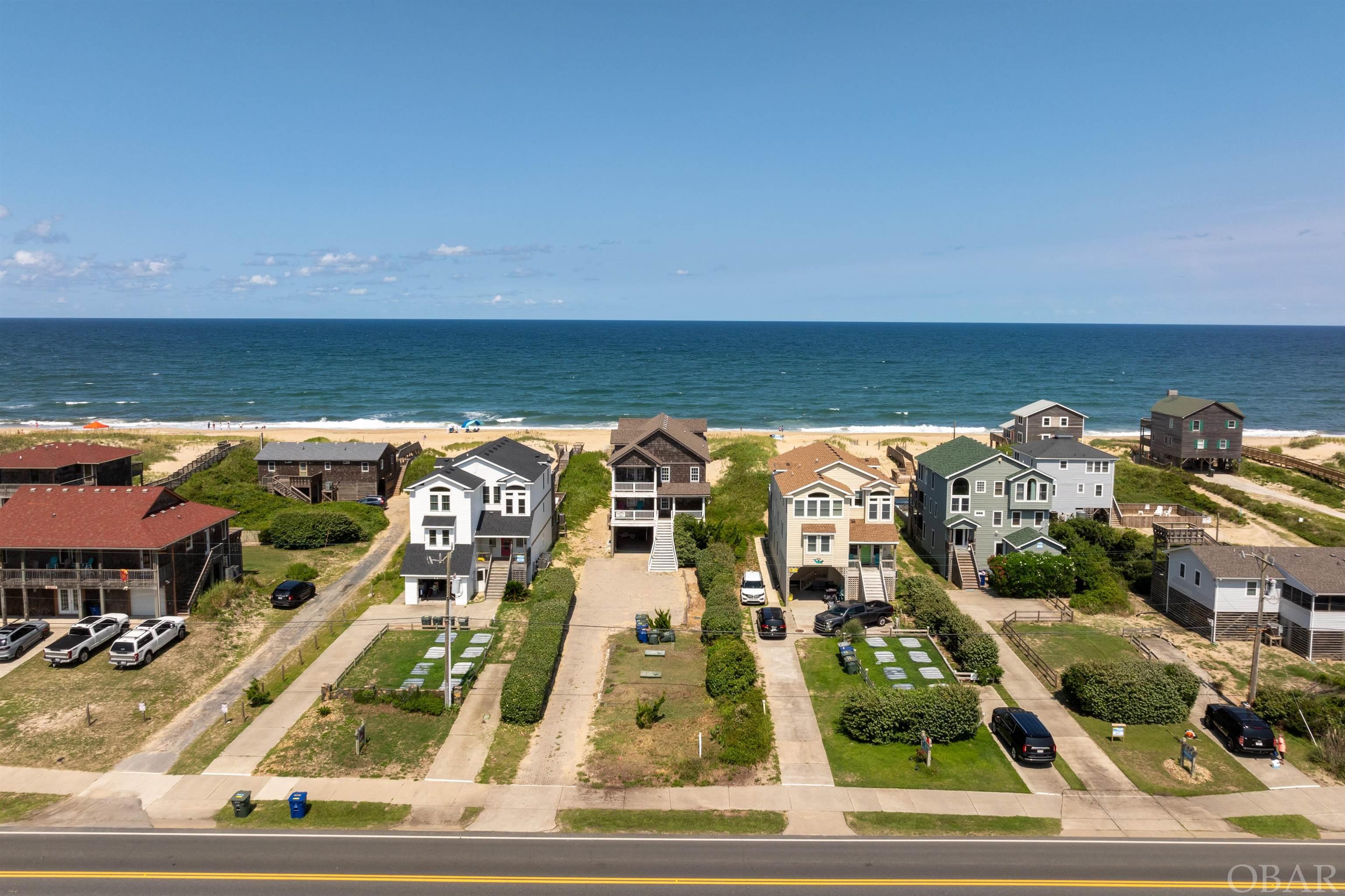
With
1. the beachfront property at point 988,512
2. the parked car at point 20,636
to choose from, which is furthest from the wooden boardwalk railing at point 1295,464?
the parked car at point 20,636

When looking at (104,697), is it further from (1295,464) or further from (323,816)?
(1295,464)

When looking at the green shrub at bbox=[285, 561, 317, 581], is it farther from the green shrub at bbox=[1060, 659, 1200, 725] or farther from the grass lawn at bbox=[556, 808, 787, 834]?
the green shrub at bbox=[1060, 659, 1200, 725]

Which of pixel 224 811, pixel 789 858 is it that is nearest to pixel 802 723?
pixel 789 858

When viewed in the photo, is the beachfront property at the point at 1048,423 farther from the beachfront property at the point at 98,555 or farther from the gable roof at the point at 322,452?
the beachfront property at the point at 98,555

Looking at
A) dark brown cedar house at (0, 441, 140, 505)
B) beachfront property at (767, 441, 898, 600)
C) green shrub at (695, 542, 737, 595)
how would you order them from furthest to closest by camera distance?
dark brown cedar house at (0, 441, 140, 505) < green shrub at (695, 542, 737, 595) < beachfront property at (767, 441, 898, 600)

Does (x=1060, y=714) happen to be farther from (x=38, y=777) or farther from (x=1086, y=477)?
(x=38, y=777)

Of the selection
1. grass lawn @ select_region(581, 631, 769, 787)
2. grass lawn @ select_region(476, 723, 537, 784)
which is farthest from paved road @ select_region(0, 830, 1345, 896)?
grass lawn @ select_region(581, 631, 769, 787)
